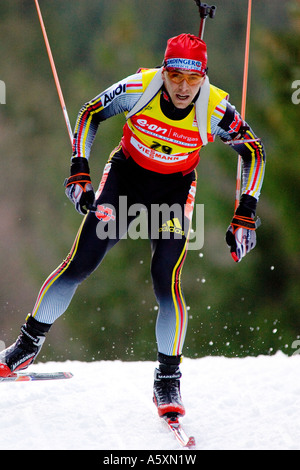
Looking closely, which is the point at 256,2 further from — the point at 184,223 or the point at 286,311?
the point at 184,223

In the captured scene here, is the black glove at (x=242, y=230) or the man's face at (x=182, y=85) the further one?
the black glove at (x=242, y=230)

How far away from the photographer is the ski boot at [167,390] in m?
3.27

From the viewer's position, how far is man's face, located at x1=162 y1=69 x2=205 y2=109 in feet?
10.1

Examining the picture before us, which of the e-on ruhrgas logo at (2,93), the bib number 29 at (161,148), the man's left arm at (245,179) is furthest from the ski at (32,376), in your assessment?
the e-on ruhrgas logo at (2,93)

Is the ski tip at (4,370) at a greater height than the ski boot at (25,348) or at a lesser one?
lesser

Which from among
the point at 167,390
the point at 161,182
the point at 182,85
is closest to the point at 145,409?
the point at 167,390

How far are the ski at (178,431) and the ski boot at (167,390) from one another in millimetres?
37

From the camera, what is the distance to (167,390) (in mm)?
3338

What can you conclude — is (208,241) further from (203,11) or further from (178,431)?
(178,431)

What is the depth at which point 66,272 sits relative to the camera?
10.7ft

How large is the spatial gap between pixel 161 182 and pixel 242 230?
50 centimetres

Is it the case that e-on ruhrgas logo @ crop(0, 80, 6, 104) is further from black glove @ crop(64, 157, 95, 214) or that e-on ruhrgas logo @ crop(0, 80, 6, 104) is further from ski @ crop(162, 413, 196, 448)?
ski @ crop(162, 413, 196, 448)

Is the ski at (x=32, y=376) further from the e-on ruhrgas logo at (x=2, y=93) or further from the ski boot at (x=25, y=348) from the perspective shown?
the e-on ruhrgas logo at (x=2, y=93)

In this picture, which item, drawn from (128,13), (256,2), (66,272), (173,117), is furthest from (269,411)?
(256,2)
